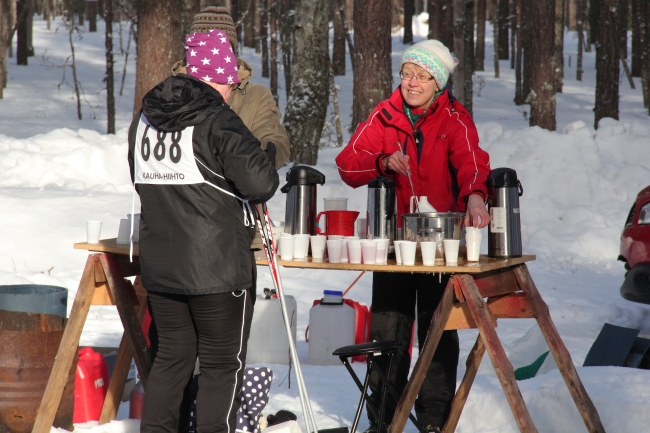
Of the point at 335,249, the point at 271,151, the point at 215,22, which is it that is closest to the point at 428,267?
the point at 335,249

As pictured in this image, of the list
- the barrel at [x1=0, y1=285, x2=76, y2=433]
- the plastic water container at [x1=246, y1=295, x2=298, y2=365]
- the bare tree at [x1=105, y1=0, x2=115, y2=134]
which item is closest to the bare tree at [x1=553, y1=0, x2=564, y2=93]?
the bare tree at [x1=105, y1=0, x2=115, y2=134]

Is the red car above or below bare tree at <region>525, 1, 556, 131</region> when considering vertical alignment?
below

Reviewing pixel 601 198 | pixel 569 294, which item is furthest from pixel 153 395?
pixel 601 198

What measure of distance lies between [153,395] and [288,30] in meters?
23.4

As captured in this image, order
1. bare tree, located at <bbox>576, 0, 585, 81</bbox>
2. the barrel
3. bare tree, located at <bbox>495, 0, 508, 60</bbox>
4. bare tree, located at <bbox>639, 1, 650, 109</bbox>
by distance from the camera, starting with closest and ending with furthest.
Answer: the barrel → bare tree, located at <bbox>639, 1, 650, 109</bbox> → bare tree, located at <bbox>576, 0, 585, 81</bbox> → bare tree, located at <bbox>495, 0, 508, 60</bbox>

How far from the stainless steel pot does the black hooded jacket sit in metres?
0.75

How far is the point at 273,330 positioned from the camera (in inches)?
221

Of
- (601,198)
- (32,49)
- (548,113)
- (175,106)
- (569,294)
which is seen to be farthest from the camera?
(32,49)

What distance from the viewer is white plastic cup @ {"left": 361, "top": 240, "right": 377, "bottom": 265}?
11.2 ft

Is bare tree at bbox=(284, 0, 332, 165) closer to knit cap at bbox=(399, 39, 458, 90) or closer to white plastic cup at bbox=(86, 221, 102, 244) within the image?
white plastic cup at bbox=(86, 221, 102, 244)

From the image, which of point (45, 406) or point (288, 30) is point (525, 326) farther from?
point (288, 30)

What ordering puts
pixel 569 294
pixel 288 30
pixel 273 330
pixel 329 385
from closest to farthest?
pixel 329 385 → pixel 273 330 → pixel 569 294 → pixel 288 30

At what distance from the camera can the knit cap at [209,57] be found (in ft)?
10.6

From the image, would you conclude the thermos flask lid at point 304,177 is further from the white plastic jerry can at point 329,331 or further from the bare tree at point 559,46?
→ the bare tree at point 559,46
